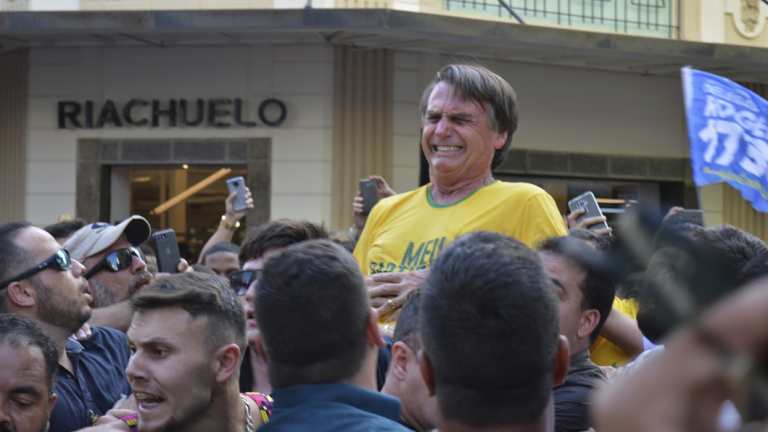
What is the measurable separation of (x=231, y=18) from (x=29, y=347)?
384 inches

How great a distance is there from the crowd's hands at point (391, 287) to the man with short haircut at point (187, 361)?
0.61 meters

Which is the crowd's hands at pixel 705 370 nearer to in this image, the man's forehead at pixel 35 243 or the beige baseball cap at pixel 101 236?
the man's forehead at pixel 35 243

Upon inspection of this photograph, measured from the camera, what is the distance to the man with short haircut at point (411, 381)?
3.34 m

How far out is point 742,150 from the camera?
4.14 m

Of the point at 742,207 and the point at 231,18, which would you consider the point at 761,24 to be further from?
the point at 231,18

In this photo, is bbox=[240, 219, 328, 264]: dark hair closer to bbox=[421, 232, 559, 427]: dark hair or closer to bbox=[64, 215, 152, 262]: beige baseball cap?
bbox=[64, 215, 152, 262]: beige baseball cap

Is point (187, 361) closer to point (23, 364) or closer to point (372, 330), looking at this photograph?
point (23, 364)

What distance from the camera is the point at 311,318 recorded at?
103 inches

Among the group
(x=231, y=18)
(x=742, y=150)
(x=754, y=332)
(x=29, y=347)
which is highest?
(x=231, y=18)

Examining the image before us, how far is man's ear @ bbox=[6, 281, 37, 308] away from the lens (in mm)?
4660

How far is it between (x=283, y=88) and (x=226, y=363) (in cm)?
1074

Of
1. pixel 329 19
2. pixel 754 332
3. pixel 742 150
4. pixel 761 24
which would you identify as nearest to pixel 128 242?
pixel 742 150

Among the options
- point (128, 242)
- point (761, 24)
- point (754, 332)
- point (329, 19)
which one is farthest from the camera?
point (761, 24)

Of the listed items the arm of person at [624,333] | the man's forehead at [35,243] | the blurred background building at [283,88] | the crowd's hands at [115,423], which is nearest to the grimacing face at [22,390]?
the crowd's hands at [115,423]
